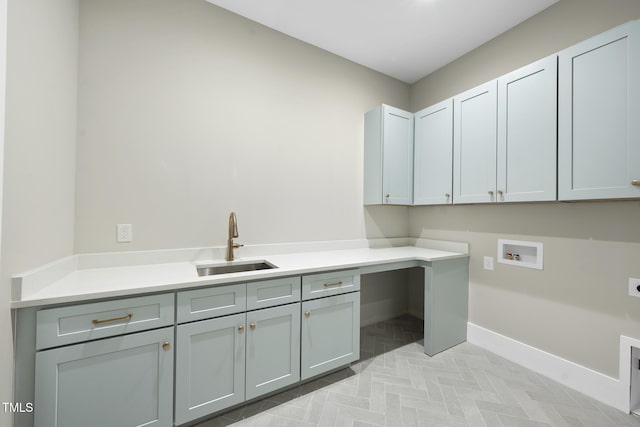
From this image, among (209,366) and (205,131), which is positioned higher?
(205,131)

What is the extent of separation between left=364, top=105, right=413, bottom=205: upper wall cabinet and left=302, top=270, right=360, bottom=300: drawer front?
1.00 meters

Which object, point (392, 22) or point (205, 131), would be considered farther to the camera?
point (392, 22)

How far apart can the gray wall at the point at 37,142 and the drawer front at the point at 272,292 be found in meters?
1.01

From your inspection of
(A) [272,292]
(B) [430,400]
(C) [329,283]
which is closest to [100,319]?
(A) [272,292]

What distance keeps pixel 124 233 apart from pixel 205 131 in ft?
3.03

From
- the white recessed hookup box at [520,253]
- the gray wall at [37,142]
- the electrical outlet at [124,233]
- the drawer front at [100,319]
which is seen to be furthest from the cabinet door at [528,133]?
the gray wall at [37,142]

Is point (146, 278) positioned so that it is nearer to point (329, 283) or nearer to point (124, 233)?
point (124, 233)

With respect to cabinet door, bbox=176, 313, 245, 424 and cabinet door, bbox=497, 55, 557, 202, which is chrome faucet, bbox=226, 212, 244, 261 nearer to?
cabinet door, bbox=176, 313, 245, 424

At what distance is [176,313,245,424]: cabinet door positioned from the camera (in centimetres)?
139

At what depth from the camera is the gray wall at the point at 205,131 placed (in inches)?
66.7

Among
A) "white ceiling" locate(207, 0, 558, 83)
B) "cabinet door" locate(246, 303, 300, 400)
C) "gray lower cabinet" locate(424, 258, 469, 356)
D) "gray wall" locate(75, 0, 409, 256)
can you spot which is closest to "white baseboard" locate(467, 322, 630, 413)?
"gray lower cabinet" locate(424, 258, 469, 356)

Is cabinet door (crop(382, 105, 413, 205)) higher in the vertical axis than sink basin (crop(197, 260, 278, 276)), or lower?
higher

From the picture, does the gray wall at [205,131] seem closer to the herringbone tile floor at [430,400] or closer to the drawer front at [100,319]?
the drawer front at [100,319]

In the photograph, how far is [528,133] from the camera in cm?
193
